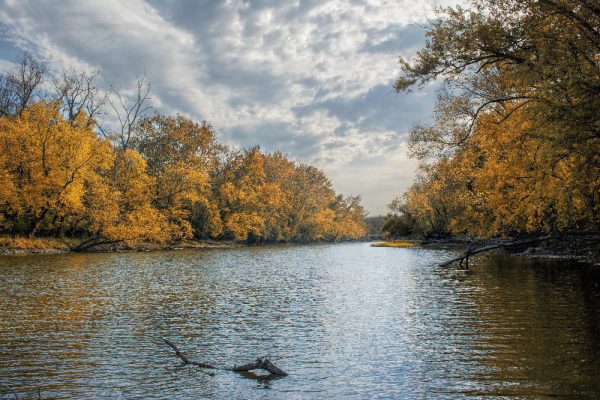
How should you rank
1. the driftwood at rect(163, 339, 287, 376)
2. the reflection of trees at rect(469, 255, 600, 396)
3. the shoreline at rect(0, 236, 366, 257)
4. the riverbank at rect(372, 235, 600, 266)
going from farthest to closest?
the shoreline at rect(0, 236, 366, 257) < the riverbank at rect(372, 235, 600, 266) < the driftwood at rect(163, 339, 287, 376) < the reflection of trees at rect(469, 255, 600, 396)

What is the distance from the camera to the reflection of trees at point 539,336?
927 cm

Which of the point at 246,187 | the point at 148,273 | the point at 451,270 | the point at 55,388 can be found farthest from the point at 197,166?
the point at 55,388

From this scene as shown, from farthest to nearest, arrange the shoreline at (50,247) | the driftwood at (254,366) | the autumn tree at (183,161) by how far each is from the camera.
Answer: the autumn tree at (183,161), the shoreline at (50,247), the driftwood at (254,366)

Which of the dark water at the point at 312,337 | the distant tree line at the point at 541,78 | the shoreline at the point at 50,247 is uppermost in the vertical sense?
the distant tree line at the point at 541,78

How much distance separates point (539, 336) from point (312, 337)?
6.23 metres

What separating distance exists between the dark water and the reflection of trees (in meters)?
0.05

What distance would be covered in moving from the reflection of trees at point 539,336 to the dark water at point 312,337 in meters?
0.05

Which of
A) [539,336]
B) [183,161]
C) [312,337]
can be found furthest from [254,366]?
[183,161]

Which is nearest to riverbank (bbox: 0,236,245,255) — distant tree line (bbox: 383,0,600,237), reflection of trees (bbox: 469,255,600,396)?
distant tree line (bbox: 383,0,600,237)

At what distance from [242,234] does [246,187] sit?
9.16 meters

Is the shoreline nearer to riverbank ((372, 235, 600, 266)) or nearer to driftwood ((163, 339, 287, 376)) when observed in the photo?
riverbank ((372, 235, 600, 266))

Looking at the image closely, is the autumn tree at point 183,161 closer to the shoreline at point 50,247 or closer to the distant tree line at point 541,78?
the shoreline at point 50,247

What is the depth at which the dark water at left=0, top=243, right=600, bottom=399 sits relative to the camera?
9.28 metres

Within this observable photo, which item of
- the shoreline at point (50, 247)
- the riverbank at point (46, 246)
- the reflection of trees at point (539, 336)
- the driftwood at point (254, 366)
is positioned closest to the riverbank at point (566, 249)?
the reflection of trees at point (539, 336)
